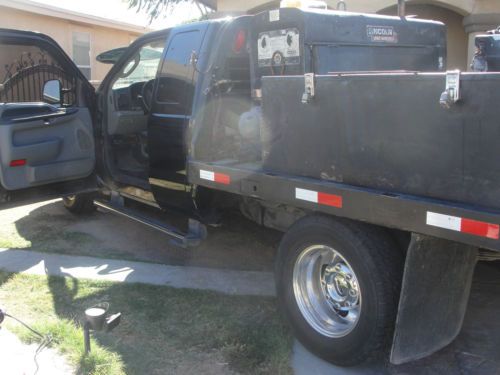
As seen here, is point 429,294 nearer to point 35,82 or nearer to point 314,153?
point 314,153

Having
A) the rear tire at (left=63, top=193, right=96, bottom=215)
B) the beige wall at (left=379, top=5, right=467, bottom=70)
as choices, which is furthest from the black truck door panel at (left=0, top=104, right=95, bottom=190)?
the beige wall at (left=379, top=5, right=467, bottom=70)

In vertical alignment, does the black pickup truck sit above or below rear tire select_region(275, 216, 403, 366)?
above

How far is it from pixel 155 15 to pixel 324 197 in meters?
15.7

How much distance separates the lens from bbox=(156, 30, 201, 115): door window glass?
4.47m

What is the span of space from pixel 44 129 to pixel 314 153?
292cm

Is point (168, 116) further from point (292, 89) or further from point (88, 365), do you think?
point (88, 365)

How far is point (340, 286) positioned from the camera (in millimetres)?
3371

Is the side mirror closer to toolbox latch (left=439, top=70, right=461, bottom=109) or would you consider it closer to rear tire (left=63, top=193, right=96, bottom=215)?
rear tire (left=63, top=193, right=96, bottom=215)

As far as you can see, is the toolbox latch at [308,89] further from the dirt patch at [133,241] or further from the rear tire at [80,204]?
the rear tire at [80,204]

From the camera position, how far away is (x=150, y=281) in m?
4.63

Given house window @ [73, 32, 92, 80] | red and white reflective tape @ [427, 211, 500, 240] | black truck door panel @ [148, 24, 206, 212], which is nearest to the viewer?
red and white reflective tape @ [427, 211, 500, 240]

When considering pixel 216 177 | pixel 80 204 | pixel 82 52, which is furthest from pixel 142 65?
pixel 82 52

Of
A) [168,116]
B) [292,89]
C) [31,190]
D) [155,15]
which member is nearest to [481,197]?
[292,89]

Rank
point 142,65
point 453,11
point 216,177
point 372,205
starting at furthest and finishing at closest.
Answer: point 453,11
point 142,65
point 216,177
point 372,205
